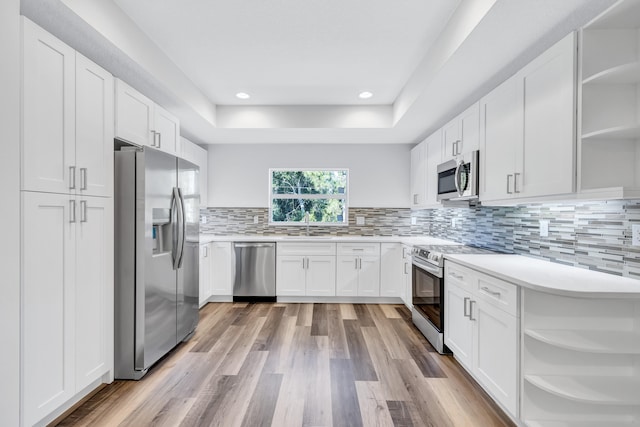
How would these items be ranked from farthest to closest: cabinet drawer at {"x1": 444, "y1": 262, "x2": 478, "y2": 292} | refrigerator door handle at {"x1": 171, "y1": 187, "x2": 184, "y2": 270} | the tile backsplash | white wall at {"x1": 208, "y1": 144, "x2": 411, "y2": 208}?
white wall at {"x1": 208, "y1": 144, "x2": 411, "y2": 208} → refrigerator door handle at {"x1": 171, "y1": 187, "x2": 184, "y2": 270} → cabinet drawer at {"x1": 444, "y1": 262, "x2": 478, "y2": 292} → the tile backsplash

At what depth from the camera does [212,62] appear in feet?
9.65

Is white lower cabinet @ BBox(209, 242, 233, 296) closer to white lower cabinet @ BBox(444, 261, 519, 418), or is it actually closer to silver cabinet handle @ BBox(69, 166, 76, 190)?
silver cabinet handle @ BBox(69, 166, 76, 190)

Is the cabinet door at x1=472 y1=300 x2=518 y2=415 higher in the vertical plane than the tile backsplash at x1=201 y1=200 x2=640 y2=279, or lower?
lower

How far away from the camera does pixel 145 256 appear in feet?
7.73

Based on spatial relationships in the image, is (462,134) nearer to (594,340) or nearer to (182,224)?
(594,340)

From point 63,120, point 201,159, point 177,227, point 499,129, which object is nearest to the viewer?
point 63,120

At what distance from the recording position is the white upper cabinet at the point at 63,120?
164 centimetres

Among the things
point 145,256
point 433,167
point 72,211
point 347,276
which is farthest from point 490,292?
point 72,211

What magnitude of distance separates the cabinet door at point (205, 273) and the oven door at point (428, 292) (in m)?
2.51

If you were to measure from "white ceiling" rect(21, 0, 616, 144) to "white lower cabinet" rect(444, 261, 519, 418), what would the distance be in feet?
4.83

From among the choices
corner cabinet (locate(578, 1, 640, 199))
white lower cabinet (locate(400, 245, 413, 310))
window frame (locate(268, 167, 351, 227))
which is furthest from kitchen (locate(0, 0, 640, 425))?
window frame (locate(268, 167, 351, 227))

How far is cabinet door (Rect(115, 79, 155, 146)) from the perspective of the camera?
2368 millimetres

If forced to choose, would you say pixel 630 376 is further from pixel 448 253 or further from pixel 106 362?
pixel 106 362

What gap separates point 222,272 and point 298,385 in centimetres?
245
